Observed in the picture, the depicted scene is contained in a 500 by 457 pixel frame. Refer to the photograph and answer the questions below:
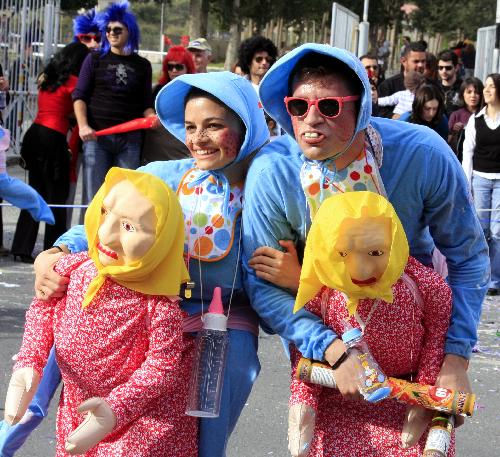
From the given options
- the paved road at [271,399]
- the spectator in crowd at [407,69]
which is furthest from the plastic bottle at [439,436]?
the spectator in crowd at [407,69]

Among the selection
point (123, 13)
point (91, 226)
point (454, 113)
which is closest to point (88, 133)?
point (123, 13)

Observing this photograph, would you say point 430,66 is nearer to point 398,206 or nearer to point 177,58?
point 177,58

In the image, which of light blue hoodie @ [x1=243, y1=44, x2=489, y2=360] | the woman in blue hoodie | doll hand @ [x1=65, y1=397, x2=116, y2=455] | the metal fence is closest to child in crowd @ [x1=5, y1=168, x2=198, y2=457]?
doll hand @ [x1=65, y1=397, x2=116, y2=455]

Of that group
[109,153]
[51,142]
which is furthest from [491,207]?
[51,142]

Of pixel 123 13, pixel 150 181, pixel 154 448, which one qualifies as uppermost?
pixel 123 13

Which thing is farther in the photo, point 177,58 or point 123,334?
point 177,58

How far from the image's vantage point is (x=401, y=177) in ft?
11.0

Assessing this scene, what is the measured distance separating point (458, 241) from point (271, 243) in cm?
58

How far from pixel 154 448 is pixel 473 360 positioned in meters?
4.11

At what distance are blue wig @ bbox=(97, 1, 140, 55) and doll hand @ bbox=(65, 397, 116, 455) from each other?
251 inches

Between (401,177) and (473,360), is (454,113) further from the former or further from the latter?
(401,177)

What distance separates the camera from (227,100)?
3.50 metres

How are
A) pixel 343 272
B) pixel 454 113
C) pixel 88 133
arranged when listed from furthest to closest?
pixel 454 113
pixel 88 133
pixel 343 272

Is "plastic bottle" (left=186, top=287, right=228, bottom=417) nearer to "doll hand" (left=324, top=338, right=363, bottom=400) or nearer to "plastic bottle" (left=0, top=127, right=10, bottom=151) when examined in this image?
"doll hand" (left=324, top=338, right=363, bottom=400)
